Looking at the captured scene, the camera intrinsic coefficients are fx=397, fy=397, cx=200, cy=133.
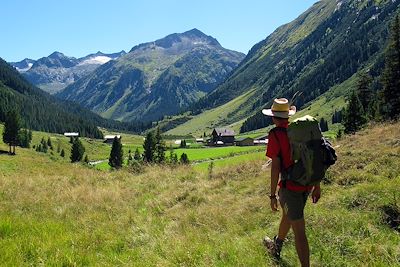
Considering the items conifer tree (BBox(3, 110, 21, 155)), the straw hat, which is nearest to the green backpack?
the straw hat

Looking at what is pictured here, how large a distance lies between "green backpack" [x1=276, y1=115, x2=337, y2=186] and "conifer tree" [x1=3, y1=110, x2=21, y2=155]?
118787 millimetres

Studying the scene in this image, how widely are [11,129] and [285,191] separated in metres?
124

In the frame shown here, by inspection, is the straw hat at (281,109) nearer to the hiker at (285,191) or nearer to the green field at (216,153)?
the hiker at (285,191)

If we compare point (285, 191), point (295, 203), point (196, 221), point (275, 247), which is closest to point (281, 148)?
point (285, 191)

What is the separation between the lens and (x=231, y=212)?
33.2ft

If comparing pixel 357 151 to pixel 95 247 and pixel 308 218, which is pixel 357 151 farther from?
pixel 95 247

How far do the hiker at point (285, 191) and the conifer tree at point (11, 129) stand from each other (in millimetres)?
118042

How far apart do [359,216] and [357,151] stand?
24.2 ft

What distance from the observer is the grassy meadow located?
6754mm

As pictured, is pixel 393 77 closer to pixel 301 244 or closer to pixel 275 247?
pixel 275 247

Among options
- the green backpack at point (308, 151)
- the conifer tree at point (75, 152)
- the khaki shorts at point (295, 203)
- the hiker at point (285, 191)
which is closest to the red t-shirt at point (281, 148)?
the hiker at point (285, 191)

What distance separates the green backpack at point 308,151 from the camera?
6.21m

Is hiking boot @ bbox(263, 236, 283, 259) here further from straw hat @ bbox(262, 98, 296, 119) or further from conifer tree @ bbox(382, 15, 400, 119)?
conifer tree @ bbox(382, 15, 400, 119)

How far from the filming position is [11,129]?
117 metres
